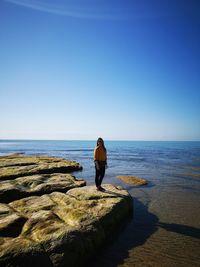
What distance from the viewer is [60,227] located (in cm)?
620

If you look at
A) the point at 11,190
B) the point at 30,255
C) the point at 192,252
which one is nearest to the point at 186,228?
the point at 192,252

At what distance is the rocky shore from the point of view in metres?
4.97

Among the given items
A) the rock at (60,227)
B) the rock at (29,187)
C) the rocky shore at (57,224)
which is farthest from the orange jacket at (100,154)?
the rock at (29,187)

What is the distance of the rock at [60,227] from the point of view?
4938 millimetres

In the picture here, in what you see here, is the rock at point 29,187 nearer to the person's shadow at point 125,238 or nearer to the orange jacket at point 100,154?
the orange jacket at point 100,154

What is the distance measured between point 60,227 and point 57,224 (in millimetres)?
259

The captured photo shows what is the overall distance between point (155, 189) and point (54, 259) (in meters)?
11.9

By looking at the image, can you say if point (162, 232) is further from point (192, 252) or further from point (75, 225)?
point (75, 225)

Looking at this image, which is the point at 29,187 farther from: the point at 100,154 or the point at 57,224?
the point at 57,224

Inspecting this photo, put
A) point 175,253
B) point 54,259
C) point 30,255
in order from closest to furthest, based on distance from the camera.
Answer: point 30,255 < point 54,259 < point 175,253

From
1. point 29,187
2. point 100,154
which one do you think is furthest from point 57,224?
point 29,187

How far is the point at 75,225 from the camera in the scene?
6625 millimetres

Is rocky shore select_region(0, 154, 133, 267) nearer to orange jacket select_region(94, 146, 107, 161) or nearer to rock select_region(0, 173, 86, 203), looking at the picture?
rock select_region(0, 173, 86, 203)

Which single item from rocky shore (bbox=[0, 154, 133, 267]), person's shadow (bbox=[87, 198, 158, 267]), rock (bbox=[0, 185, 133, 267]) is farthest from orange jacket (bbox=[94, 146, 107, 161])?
person's shadow (bbox=[87, 198, 158, 267])
